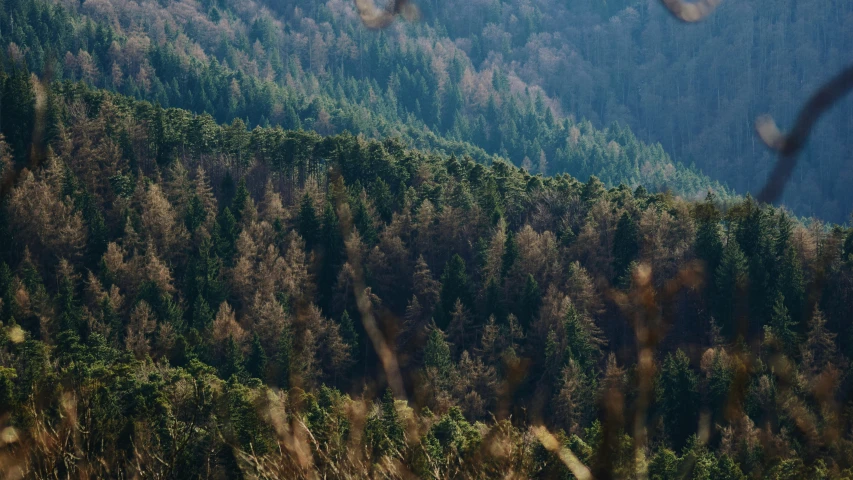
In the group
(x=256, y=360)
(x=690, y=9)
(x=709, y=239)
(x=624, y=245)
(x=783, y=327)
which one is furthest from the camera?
(x=624, y=245)

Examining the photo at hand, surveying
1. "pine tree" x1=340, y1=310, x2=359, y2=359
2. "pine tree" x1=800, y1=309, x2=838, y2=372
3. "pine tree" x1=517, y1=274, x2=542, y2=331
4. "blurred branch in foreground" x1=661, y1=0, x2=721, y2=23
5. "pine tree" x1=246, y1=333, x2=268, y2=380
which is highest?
"blurred branch in foreground" x1=661, y1=0, x2=721, y2=23

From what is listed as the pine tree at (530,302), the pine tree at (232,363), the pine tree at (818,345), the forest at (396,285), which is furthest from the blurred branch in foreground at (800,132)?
the pine tree at (530,302)

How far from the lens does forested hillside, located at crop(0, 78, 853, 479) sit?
59000 mm

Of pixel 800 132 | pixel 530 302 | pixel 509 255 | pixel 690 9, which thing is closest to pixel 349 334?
pixel 530 302

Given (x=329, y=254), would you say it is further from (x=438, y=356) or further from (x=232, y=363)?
(x=438, y=356)

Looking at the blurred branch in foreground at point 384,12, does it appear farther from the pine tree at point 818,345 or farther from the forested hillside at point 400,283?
the pine tree at point 818,345

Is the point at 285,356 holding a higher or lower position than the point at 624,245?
lower

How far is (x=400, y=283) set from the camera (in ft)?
268

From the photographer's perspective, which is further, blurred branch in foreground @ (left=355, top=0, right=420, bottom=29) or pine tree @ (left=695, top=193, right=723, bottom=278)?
pine tree @ (left=695, top=193, right=723, bottom=278)

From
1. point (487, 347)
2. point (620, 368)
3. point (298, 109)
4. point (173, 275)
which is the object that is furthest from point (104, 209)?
point (298, 109)

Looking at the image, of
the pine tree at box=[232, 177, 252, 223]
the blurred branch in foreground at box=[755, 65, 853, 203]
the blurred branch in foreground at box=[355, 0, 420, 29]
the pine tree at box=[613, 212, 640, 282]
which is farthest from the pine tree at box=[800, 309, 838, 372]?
the blurred branch in foreground at box=[755, 65, 853, 203]

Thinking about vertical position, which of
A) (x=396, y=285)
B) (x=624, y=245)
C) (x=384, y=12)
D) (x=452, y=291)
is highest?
(x=384, y=12)

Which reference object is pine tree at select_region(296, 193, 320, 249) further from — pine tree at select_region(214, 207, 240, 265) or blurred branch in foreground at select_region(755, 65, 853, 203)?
blurred branch in foreground at select_region(755, 65, 853, 203)

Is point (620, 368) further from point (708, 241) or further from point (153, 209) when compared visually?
point (153, 209)
